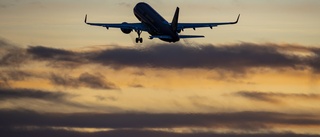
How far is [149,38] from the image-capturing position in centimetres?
18950

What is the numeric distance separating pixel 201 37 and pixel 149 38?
9.81m

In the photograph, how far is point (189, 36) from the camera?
640 feet

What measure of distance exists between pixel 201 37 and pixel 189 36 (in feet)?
26.3

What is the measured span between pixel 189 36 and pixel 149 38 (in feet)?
30.8

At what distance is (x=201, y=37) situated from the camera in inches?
7372
